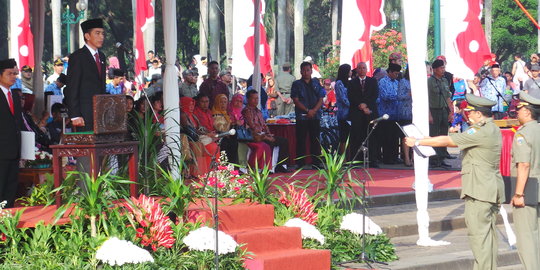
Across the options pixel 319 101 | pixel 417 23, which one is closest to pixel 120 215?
pixel 417 23

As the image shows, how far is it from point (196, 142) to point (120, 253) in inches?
240

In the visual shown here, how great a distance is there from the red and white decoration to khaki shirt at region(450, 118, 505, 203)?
2.81m

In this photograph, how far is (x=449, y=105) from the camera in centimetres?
1966

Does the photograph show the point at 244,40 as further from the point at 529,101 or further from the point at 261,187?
the point at 529,101

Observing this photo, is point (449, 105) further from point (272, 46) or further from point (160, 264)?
point (272, 46)

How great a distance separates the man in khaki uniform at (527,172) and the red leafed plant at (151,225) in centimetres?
374

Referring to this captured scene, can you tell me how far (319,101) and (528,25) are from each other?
45440 millimetres

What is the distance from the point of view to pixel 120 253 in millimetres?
9086

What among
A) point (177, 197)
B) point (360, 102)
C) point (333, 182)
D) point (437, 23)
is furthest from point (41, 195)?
point (437, 23)

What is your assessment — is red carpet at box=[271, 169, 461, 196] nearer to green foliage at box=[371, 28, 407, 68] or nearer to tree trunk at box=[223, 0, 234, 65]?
green foliage at box=[371, 28, 407, 68]

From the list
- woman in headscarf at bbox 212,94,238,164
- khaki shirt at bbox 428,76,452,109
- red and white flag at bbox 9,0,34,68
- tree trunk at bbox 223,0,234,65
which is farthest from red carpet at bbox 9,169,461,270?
tree trunk at bbox 223,0,234,65

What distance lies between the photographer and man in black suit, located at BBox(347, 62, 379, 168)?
18.8 metres

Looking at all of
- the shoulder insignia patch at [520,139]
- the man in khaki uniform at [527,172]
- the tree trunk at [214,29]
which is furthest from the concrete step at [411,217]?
the tree trunk at [214,29]

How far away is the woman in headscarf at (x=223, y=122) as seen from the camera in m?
16.0
